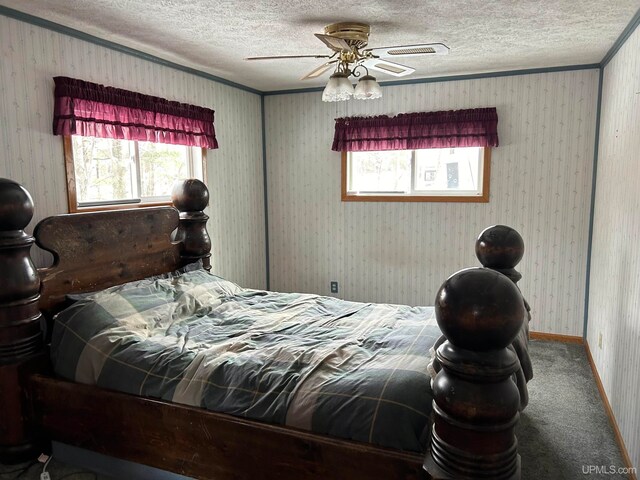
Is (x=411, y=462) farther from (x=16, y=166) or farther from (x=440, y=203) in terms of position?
(x=440, y=203)

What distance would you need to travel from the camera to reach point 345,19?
2602 millimetres

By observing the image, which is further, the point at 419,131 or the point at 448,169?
the point at 448,169

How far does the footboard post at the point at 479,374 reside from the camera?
1133 mm

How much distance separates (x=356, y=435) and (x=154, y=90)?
9.43 feet

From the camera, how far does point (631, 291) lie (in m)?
2.34

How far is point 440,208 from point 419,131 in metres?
0.73

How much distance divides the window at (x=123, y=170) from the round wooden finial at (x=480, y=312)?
2491 millimetres

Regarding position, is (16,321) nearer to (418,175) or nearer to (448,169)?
(418,175)

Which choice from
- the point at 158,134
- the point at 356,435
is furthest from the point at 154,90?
the point at 356,435

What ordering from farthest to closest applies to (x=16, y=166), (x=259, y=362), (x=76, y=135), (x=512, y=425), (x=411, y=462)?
(x=76, y=135) < (x=16, y=166) < (x=259, y=362) < (x=411, y=462) < (x=512, y=425)

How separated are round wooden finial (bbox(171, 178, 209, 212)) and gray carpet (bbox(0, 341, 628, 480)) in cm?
178

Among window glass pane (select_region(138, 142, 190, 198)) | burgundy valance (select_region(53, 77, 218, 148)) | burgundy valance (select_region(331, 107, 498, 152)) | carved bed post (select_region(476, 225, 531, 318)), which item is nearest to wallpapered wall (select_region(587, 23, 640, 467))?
carved bed post (select_region(476, 225, 531, 318))

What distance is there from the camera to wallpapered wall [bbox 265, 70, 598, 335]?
3.89m

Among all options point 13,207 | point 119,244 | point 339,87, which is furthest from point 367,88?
point 13,207
